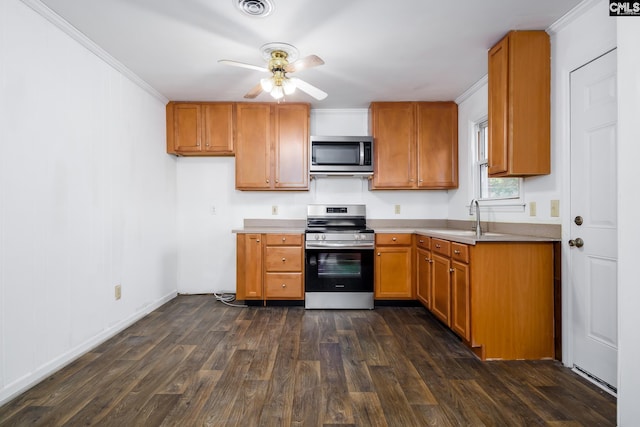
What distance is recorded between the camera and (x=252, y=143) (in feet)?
12.8

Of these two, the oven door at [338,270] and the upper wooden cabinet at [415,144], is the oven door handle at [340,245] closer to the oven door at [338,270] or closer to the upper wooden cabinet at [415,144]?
the oven door at [338,270]

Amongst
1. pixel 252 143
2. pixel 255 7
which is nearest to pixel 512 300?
pixel 255 7

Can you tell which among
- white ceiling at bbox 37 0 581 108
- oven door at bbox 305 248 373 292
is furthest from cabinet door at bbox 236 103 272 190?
oven door at bbox 305 248 373 292

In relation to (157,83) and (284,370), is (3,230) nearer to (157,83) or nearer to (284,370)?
(284,370)

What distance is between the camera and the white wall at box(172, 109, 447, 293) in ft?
13.8

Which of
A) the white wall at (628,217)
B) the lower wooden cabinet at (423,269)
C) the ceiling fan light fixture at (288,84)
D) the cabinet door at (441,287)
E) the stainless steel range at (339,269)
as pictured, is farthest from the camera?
the stainless steel range at (339,269)

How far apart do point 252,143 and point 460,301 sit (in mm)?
2862

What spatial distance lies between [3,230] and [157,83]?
213 cm

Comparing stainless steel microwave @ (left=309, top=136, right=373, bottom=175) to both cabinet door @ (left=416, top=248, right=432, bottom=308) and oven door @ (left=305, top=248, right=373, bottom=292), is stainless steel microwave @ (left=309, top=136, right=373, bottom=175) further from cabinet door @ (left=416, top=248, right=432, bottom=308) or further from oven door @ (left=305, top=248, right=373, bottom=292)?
cabinet door @ (left=416, top=248, right=432, bottom=308)

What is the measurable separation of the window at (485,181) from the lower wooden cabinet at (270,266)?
2.07m

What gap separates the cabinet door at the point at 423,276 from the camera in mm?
3250

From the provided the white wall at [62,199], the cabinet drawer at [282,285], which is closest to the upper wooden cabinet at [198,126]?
the white wall at [62,199]

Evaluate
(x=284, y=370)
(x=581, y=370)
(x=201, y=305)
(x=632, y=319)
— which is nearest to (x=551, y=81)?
(x=632, y=319)

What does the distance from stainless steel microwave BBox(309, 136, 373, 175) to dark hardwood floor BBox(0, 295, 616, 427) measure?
185 cm
